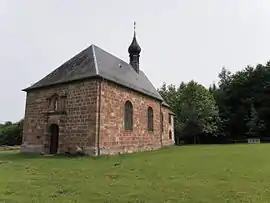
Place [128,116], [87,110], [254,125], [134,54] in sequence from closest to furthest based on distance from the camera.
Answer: [87,110] → [128,116] → [134,54] → [254,125]

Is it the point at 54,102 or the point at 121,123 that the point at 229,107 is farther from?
the point at 54,102

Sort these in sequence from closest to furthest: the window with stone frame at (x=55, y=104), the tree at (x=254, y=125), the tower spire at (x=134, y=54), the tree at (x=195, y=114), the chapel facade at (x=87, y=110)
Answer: the chapel facade at (x=87, y=110), the window with stone frame at (x=55, y=104), the tower spire at (x=134, y=54), the tree at (x=254, y=125), the tree at (x=195, y=114)

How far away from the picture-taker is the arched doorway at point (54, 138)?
21172mm

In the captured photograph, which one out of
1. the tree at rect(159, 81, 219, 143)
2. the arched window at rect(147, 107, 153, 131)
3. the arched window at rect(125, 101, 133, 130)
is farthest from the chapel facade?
the tree at rect(159, 81, 219, 143)

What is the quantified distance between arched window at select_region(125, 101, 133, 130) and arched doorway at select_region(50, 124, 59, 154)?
520 centimetres

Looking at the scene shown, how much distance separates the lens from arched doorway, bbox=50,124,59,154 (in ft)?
69.5

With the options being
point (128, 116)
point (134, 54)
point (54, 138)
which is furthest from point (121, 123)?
point (134, 54)

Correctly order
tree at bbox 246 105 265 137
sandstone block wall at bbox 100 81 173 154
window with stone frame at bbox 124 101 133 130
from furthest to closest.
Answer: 1. tree at bbox 246 105 265 137
2. window with stone frame at bbox 124 101 133 130
3. sandstone block wall at bbox 100 81 173 154

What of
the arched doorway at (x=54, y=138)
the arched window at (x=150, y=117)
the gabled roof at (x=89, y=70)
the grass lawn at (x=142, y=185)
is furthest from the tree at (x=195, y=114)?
the grass lawn at (x=142, y=185)

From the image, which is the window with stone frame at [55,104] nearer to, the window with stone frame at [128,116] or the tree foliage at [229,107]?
the window with stone frame at [128,116]

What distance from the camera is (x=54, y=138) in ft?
70.1

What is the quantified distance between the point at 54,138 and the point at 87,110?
12.8ft

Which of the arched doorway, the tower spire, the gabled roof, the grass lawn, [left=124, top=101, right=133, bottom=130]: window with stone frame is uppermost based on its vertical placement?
the tower spire

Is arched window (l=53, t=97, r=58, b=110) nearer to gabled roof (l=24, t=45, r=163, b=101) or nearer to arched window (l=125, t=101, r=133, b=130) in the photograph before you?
gabled roof (l=24, t=45, r=163, b=101)
